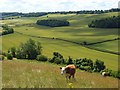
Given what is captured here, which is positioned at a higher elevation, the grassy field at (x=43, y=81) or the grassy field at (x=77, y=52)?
the grassy field at (x=43, y=81)

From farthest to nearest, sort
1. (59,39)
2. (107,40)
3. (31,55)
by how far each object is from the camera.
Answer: (59,39), (107,40), (31,55)

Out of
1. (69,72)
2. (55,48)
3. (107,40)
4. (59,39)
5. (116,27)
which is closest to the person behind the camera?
(69,72)

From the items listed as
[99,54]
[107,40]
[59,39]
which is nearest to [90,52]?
[99,54]

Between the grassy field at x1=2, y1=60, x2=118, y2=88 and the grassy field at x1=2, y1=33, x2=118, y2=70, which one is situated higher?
the grassy field at x1=2, y1=60, x2=118, y2=88

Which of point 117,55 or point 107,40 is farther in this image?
point 107,40

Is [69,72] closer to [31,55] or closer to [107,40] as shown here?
[31,55]

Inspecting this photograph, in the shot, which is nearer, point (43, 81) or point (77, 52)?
point (43, 81)

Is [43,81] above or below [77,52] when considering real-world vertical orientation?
above

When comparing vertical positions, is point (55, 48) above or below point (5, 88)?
below

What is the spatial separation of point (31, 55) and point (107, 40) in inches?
2111

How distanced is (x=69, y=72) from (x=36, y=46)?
86.8 metres

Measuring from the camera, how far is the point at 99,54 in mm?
110812

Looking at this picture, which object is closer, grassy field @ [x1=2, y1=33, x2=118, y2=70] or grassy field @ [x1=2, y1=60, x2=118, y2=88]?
grassy field @ [x1=2, y1=60, x2=118, y2=88]

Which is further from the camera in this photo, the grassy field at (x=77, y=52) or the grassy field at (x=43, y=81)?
the grassy field at (x=77, y=52)
